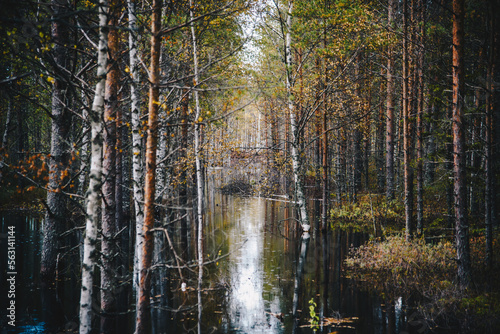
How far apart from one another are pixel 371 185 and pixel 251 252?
65.3 feet

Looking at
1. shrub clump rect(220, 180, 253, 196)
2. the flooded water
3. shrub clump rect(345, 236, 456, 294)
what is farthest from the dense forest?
shrub clump rect(220, 180, 253, 196)

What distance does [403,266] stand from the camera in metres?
11.7

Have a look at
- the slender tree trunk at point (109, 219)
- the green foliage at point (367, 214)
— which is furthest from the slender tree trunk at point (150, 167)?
the green foliage at point (367, 214)

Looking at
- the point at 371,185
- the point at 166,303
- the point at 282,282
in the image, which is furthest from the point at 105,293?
the point at 371,185

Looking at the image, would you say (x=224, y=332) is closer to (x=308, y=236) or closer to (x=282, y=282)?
(x=282, y=282)

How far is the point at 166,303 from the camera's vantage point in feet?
32.4

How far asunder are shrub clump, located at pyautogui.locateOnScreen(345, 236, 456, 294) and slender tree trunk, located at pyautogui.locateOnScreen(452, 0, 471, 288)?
0.99 meters

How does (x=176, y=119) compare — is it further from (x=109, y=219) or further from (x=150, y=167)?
(x=109, y=219)

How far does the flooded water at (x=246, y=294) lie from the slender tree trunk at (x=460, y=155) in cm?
269

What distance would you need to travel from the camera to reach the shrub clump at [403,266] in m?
10.8

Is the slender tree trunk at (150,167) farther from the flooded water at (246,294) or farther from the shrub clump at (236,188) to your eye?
the shrub clump at (236,188)

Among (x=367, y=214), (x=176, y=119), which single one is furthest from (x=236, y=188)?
(x=176, y=119)

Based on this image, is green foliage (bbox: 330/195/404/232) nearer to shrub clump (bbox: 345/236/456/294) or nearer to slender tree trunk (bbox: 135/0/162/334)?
shrub clump (bbox: 345/236/456/294)

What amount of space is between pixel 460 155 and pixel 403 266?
470 centimetres
